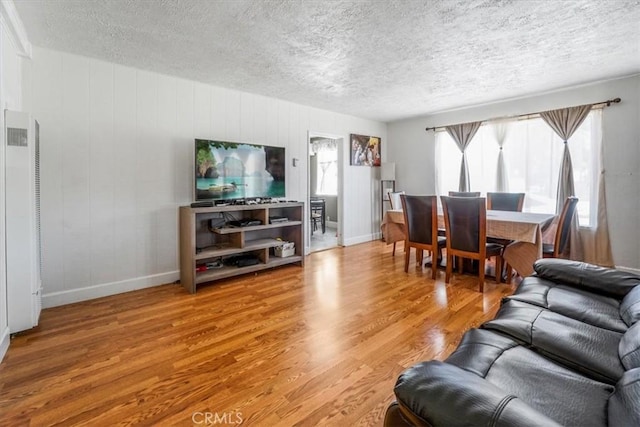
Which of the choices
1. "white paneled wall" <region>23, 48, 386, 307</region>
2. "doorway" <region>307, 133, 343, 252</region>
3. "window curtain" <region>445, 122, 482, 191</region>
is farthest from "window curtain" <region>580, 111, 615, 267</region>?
"white paneled wall" <region>23, 48, 386, 307</region>

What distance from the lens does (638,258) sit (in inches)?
141

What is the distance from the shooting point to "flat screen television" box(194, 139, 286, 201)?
346 centimetres

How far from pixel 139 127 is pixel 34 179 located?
111 cm

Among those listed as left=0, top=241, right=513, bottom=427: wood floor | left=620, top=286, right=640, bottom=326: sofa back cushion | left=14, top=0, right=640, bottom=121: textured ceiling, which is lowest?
left=0, top=241, right=513, bottom=427: wood floor

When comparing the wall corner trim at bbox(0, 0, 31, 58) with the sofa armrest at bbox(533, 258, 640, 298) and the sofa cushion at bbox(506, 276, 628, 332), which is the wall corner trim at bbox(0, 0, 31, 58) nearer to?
the sofa cushion at bbox(506, 276, 628, 332)

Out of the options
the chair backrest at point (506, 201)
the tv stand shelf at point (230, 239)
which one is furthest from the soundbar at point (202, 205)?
the chair backrest at point (506, 201)

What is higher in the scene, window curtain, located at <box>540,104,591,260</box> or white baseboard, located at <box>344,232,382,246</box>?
window curtain, located at <box>540,104,591,260</box>

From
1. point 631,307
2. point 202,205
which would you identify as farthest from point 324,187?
point 631,307

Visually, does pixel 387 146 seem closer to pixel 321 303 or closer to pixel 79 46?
pixel 321 303

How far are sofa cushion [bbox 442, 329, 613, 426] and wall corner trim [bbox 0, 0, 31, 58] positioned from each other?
129 inches

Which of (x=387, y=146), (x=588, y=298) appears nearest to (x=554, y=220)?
(x=588, y=298)

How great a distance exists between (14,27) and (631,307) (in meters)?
4.23

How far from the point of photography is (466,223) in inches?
123

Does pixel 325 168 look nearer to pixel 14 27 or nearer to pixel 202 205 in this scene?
pixel 202 205
